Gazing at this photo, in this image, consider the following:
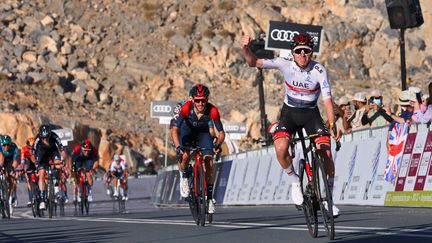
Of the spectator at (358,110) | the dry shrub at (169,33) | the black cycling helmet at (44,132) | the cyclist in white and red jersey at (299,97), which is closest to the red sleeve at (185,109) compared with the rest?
the cyclist in white and red jersey at (299,97)

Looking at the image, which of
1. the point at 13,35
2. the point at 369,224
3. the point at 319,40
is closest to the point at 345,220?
the point at 369,224

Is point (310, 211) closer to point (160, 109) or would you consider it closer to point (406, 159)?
point (406, 159)

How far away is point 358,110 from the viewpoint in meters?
20.9

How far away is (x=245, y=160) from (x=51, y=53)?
48.4 m

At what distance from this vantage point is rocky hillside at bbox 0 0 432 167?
71.4 meters

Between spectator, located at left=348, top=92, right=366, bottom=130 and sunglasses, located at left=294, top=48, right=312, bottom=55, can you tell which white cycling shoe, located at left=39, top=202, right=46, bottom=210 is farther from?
sunglasses, located at left=294, top=48, right=312, bottom=55

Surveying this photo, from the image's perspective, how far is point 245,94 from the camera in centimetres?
7250

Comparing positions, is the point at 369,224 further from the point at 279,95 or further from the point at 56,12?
the point at 56,12

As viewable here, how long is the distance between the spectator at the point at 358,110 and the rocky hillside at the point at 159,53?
154 feet

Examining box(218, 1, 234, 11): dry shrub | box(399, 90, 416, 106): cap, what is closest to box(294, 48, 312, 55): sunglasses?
box(399, 90, 416, 106): cap

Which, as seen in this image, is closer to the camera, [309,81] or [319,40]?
[309,81]

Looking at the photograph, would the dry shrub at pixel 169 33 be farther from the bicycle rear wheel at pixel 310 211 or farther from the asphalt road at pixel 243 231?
the bicycle rear wheel at pixel 310 211

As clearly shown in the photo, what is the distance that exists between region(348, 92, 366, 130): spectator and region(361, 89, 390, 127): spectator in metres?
0.11

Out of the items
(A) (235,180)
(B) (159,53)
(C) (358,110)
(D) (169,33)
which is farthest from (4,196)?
(D) (169,33)
